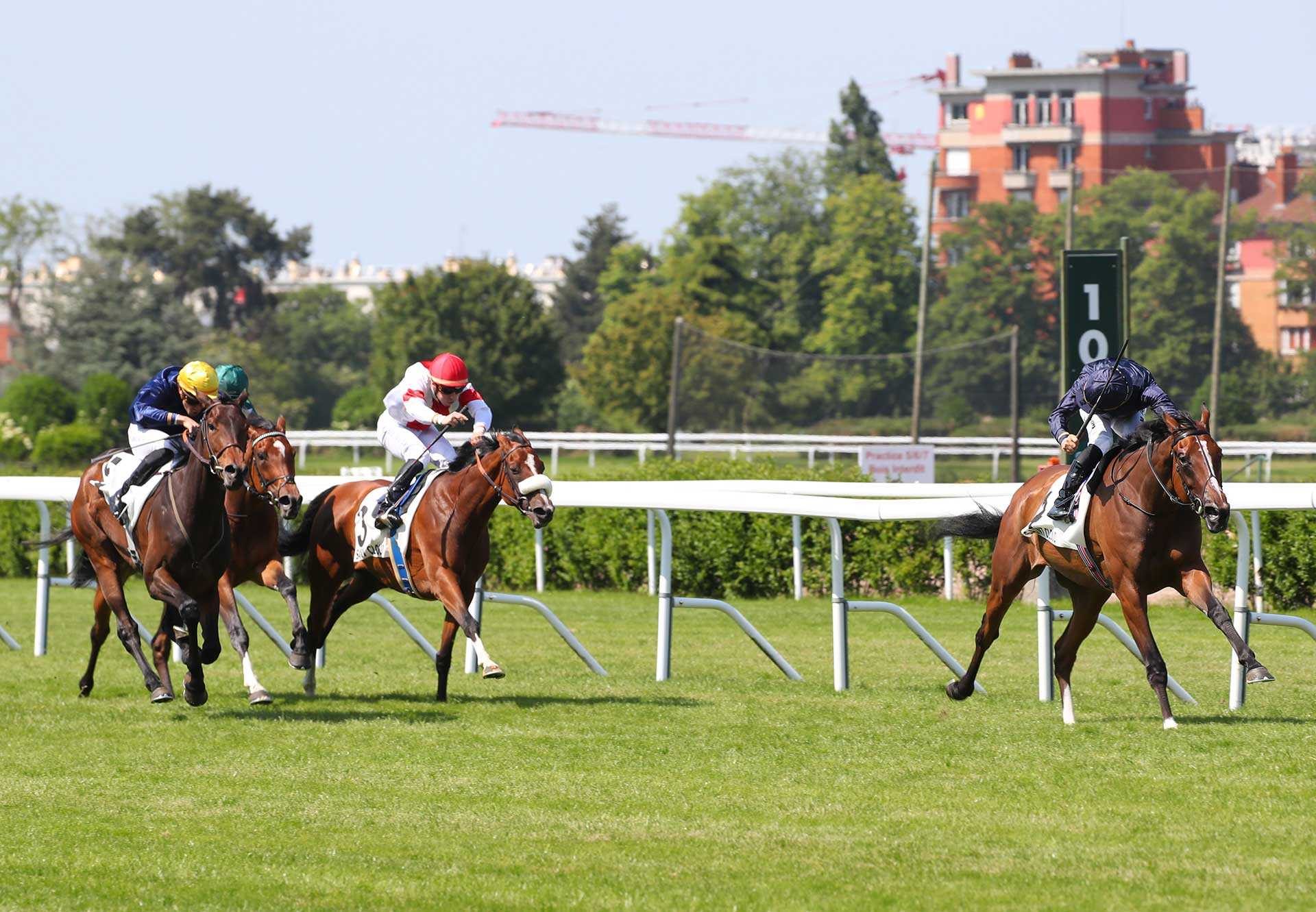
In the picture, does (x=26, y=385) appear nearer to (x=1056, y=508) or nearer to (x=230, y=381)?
(x=230, y=381)

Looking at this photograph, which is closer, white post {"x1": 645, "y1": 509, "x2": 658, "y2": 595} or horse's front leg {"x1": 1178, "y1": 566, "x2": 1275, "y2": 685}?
horse's front leg {"x1": 1178, "y1": 566, "x2": 1275, "y2": 685}

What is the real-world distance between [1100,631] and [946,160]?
84.9 meters

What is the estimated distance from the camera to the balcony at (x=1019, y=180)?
9088 centimetres

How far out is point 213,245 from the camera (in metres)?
81.8

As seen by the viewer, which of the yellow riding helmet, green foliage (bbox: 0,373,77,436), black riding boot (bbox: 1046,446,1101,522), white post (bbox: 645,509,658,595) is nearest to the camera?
black riding boot (bbox: 1046,446,1101,522)

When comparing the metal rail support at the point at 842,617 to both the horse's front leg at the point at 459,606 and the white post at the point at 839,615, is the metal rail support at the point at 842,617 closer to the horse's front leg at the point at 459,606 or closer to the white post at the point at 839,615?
the white post at the point at 839,615

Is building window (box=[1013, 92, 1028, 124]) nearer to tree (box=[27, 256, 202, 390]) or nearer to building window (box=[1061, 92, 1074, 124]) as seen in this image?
building window (box=[1061, 92, 1074, 124])

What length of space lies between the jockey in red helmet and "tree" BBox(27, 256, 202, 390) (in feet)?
148

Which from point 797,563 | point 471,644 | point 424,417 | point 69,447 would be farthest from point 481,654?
point 69,447

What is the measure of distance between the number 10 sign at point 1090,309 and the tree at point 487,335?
43.0 meters

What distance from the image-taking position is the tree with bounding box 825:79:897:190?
80938 millimetres

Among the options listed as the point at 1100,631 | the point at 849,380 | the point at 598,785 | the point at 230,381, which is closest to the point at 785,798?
the point at 598,785

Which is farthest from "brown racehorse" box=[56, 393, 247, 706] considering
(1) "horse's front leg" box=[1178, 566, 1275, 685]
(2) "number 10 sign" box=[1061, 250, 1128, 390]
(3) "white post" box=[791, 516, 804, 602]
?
(3) "white post" box=[791, 516, 804, 602]

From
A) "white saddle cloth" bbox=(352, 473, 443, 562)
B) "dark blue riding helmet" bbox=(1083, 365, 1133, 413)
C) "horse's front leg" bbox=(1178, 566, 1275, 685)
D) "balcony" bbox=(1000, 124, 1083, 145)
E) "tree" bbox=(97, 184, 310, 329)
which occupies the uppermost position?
"balcony" bbox=(1000, 124, 1083, 145)
